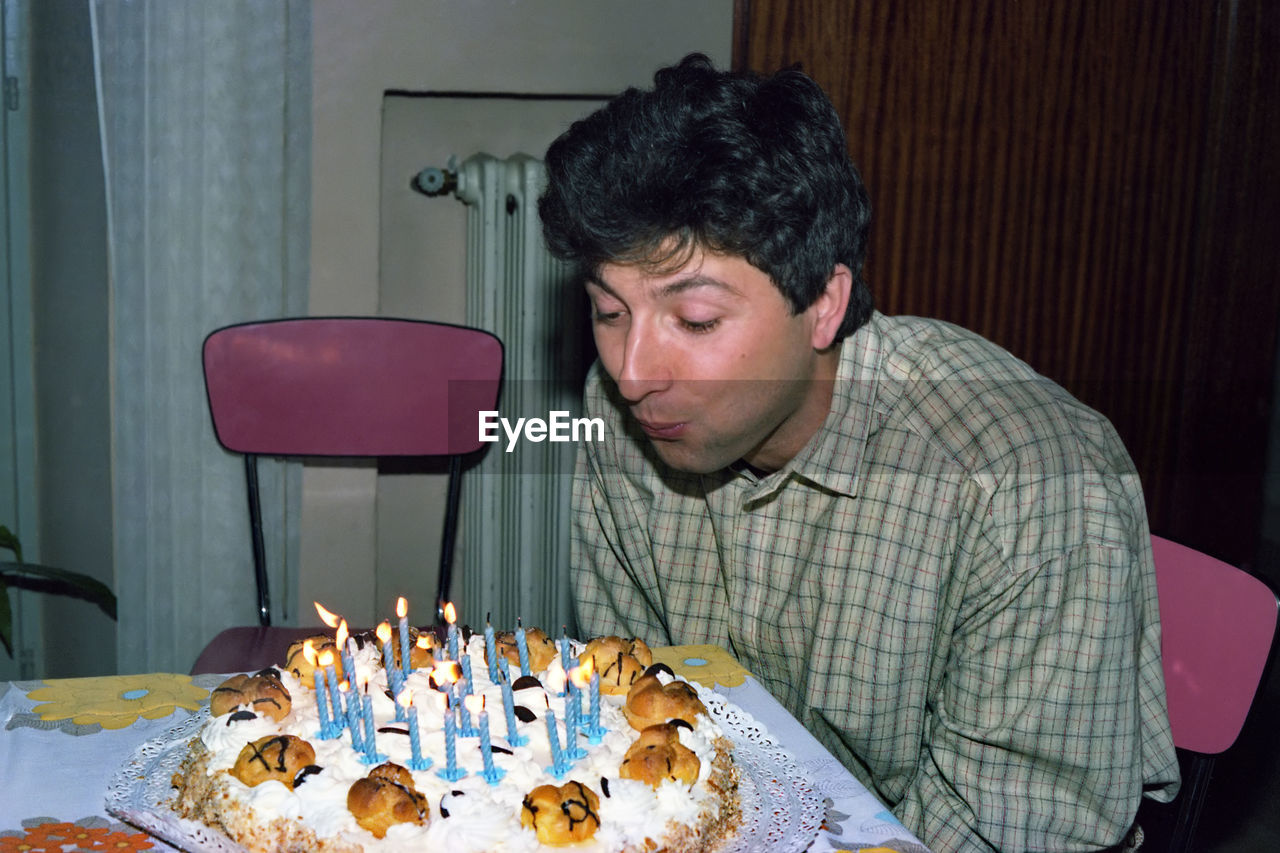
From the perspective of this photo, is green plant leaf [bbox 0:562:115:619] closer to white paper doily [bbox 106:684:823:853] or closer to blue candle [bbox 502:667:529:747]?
white paper doily [bbox 106:684:823:853]

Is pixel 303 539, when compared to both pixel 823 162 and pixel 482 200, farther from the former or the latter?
pixel 823 162

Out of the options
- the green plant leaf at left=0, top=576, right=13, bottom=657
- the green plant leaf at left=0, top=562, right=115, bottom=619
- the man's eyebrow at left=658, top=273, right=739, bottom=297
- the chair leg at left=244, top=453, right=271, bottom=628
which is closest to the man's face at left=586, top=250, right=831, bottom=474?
the man's eyebrow at left=658, top=273, right=739, bottom=297

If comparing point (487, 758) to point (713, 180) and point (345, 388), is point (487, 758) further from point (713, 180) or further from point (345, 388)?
point (345, 388)

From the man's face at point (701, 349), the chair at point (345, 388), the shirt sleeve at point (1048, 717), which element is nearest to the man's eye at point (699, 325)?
the man's face at point (701, 349)

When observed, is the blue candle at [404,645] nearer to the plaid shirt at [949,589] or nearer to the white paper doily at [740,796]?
the white paper doily at [740,796]

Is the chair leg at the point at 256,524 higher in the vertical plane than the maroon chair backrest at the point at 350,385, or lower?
lower

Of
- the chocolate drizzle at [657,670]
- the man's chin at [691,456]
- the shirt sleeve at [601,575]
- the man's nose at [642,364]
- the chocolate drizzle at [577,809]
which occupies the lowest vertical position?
the shirt sleeve at [601,575]
